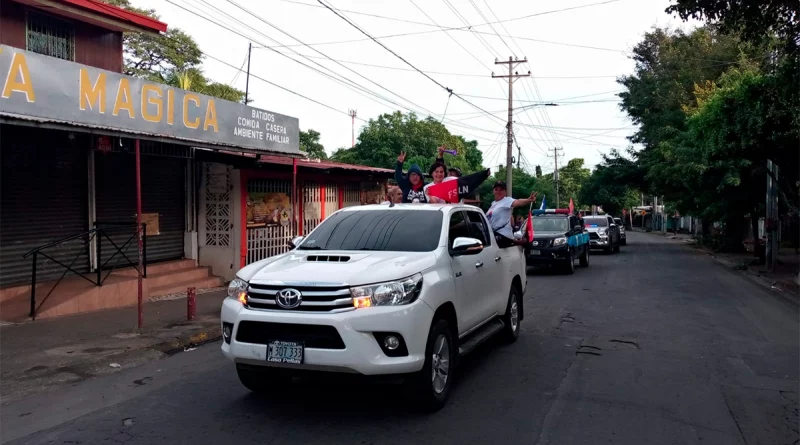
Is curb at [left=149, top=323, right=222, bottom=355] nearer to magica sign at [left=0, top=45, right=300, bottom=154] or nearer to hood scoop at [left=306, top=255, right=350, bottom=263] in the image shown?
magica sign at [left=0, top=45, right=300, bottom=154]

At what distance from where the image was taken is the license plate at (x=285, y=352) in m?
4.62

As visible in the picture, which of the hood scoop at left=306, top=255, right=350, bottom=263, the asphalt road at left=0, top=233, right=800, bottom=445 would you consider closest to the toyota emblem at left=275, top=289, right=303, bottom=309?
the hood scoop at left=306, top=255, right=350, bottom=263

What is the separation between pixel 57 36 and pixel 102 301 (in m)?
6.33

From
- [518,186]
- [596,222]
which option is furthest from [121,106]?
[518,186]

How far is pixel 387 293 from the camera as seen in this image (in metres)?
4.74

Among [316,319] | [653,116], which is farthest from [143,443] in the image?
[653,116]

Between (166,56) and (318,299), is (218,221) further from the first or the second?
(166,56)

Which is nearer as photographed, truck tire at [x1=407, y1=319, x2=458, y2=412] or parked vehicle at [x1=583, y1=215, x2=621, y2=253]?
truck tire at [x1=407, y1=319, x2=458, y2=412]

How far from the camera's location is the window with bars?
12.4 m

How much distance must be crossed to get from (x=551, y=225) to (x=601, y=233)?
9.26 metres

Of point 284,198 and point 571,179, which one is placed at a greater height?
point 571,179

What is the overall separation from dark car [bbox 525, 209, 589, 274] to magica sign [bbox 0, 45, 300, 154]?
25.5 feet

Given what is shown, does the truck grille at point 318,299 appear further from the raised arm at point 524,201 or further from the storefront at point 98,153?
the storefront at point 98,153

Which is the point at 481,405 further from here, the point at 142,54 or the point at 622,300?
the point at 142,54
